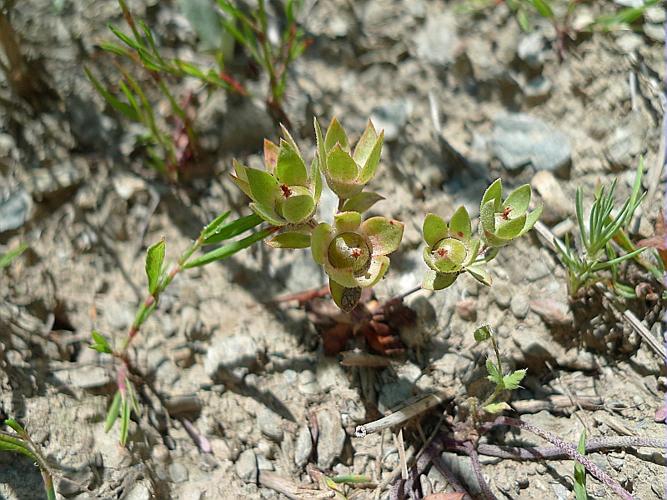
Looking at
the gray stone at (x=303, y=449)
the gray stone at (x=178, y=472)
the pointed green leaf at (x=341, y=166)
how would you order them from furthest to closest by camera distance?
the gray stone at (x=303, y=449) < the gray stone at (x=178, y=472) < the pointed green leaf at (x=341, y=166)

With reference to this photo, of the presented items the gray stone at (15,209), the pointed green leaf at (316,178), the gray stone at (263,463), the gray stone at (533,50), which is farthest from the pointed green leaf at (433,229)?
the gray stone at (15,209)

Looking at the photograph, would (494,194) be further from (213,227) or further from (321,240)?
(213,227)

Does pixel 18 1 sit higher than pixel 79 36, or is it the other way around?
pixel 18 1

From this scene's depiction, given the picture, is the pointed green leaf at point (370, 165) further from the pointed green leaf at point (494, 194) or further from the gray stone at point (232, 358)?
the gray stone at point (232, 358)

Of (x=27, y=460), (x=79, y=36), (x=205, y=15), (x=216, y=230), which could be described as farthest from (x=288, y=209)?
(x=79, y=36)

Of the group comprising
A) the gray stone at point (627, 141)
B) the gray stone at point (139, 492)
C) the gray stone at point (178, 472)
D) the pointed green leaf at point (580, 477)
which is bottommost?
the pointed green leaf at point (580, 477)

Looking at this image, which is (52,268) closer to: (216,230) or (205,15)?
(216,230)
